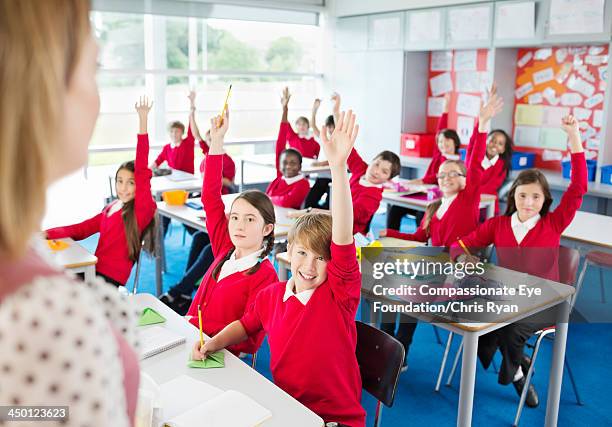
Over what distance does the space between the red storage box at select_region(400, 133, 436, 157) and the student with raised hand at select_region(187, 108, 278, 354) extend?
15.4 feet

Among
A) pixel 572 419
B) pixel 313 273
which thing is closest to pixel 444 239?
pixel 572 419

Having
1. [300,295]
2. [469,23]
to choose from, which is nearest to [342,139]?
[300,295]

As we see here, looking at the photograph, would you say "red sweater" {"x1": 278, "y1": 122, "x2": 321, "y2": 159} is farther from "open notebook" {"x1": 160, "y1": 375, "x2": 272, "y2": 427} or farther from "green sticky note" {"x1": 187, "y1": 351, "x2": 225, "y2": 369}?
"open notebook" {"x1": 160, "y1": 375, "x2": 272, "y2": 427}

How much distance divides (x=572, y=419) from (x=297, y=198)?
2456 millimetres

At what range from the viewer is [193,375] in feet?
5.54

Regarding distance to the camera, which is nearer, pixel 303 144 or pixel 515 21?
pixel 515 21

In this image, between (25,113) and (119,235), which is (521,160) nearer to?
(119,235)

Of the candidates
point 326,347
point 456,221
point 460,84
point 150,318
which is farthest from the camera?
point 460,84

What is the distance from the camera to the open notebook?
4.59 feet

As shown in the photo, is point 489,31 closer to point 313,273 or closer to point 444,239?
point 444,239

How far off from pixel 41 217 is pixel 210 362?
1.36m

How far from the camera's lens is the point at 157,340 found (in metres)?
1.88

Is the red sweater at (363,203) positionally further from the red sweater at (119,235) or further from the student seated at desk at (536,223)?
the red sweater at (119,235)

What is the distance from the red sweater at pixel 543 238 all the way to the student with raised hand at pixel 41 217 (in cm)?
268
